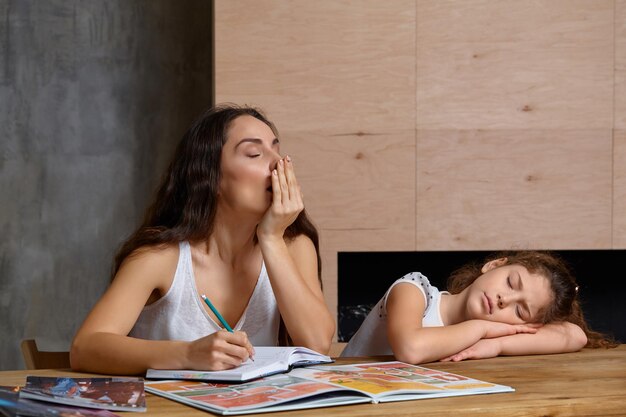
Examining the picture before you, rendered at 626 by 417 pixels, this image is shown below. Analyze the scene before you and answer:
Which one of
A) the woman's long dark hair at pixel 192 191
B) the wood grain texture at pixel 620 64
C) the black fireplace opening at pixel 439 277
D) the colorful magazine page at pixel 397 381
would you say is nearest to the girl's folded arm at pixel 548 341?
the colorful magazine page at pixel 397 381

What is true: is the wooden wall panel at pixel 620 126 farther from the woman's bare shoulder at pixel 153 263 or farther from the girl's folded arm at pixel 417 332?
the woman's bare shoulder at pixel 153 263

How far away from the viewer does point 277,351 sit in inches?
61.3

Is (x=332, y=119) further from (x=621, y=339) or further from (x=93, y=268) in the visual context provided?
(x=621, y=339)

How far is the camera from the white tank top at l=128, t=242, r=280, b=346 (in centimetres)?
189

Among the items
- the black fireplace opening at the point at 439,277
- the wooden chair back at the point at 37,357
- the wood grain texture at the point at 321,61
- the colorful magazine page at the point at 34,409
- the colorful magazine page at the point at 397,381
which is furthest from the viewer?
the black fireplace opening at the point at 439,277

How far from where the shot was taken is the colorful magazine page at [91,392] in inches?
47.0

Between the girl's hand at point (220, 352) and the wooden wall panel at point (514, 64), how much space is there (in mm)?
1644

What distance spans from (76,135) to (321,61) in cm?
105

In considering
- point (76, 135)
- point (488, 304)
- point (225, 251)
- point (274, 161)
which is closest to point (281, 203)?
point (274, 161)

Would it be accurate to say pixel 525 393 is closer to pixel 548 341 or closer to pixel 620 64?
pixel 548 341

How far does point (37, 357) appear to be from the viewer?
207cm

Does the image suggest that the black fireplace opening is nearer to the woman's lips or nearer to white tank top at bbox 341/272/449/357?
white tank top at bbox 341/272/449/357

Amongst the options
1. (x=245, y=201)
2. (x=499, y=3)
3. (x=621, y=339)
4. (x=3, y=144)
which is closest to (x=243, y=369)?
(x=245, y=201)

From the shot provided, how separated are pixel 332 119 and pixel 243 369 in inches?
62.6
